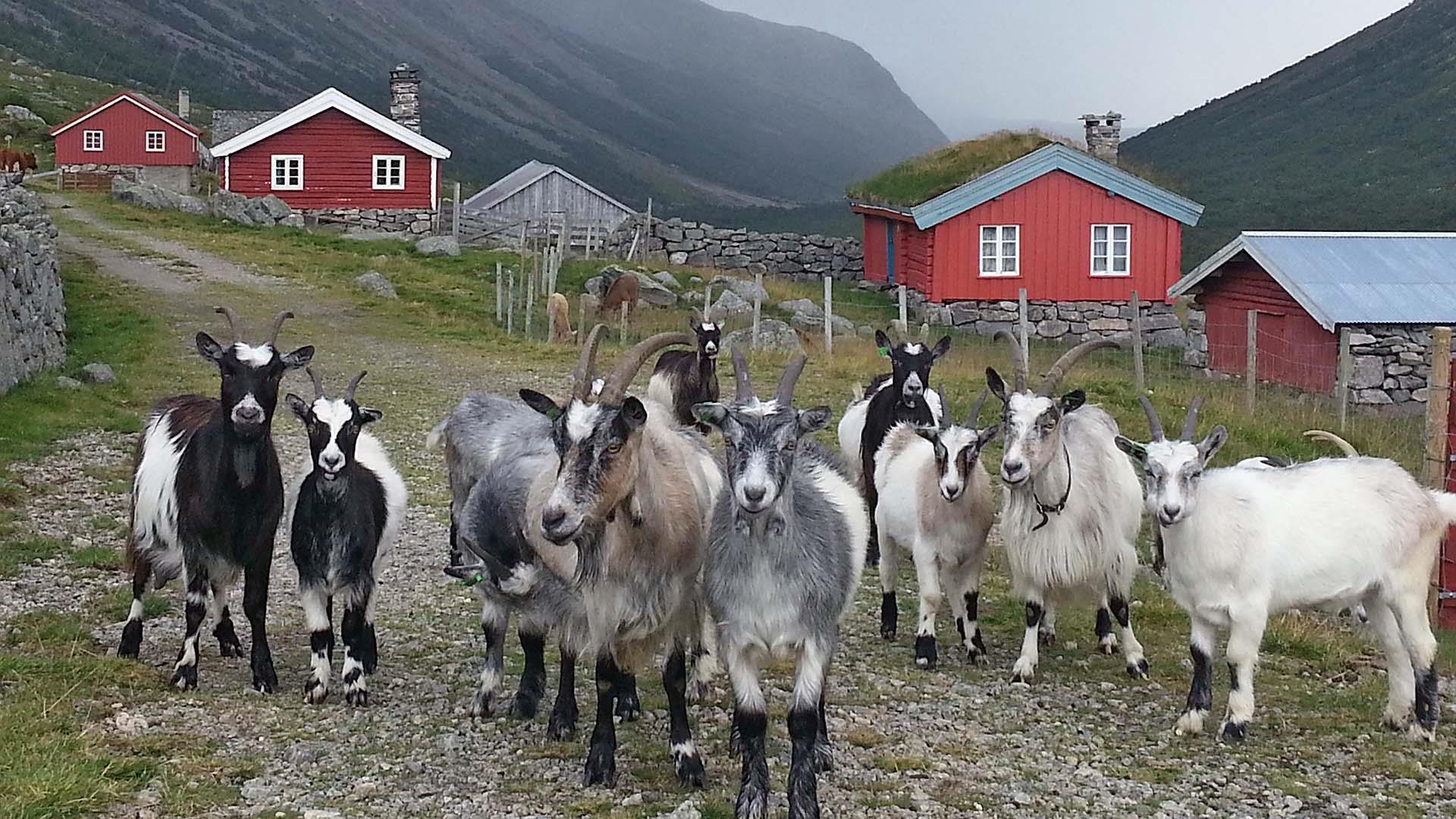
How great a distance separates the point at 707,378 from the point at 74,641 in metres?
7.29

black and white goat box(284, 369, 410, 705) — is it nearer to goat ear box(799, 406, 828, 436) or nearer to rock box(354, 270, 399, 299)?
goat ear box(799, 406, 828, 436)

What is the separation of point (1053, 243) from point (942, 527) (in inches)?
1053

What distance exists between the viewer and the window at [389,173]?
42.9m

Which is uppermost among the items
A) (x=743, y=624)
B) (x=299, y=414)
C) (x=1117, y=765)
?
(x=299, y=414)

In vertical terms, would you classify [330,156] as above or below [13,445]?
above

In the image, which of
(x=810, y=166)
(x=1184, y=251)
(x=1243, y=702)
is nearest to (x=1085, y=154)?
(x=1184, y=251)

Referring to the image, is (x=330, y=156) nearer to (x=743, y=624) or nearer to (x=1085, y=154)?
(x=1085, y=154)

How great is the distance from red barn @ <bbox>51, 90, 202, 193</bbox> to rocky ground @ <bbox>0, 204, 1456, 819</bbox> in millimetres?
54994

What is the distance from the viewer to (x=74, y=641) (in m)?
7.99

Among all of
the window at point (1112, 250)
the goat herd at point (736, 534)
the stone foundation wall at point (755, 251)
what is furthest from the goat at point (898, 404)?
the stone foundation wall at point (755, 251)

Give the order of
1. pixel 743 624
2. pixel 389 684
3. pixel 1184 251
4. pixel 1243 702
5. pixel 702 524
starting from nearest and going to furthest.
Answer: pixel 743 624
pixel 702 524
pixel 1243 702
pixel 389 684
pixel 1184 251

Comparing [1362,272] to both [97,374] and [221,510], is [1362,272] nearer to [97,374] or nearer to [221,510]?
[97,374]

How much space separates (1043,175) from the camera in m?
34.2

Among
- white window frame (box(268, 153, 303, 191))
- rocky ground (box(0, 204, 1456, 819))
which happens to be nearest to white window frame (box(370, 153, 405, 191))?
white window frame (box(268, 153, 303, 191))
